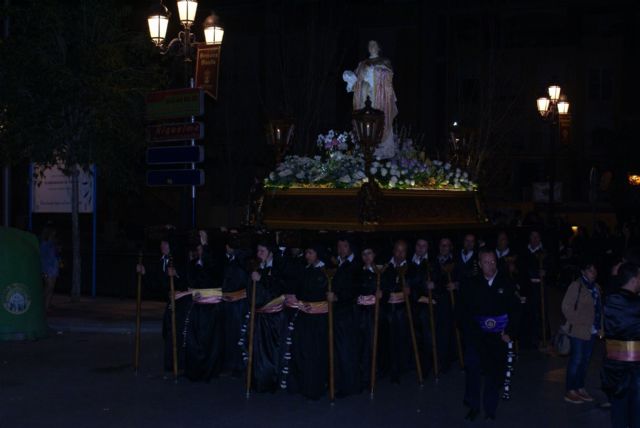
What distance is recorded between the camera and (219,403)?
9.76 meters

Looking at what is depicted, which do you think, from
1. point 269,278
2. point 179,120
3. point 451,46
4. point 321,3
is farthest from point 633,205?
point 269,278

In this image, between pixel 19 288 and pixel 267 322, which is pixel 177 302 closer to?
pixel 267 322

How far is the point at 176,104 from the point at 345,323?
6.04 metres

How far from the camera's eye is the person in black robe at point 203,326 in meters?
11.0

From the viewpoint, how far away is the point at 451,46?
39.5 meters

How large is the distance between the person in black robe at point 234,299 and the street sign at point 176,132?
3784 millimetres

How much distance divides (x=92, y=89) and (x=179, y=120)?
7.53ft

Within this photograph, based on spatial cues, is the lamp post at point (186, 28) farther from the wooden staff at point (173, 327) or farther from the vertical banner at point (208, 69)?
the wooden staff at point (173, 327)

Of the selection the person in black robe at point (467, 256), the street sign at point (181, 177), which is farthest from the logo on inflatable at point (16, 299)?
the person in black robe at point (467, 256)

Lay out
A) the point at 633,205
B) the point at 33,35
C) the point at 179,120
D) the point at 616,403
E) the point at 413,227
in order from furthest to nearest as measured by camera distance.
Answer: the point at 633,205
the point at 33,35
the point at 179,120
the point at 413,227
the point at 616,403

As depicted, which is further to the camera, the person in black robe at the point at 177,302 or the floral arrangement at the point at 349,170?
the floral arrangement at the point at 349,170

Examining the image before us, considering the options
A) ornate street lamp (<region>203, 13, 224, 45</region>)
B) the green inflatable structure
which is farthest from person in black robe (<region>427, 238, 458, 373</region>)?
the green inflatable structure

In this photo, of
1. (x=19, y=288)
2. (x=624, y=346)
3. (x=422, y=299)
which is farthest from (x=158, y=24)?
(x=624, y=346)

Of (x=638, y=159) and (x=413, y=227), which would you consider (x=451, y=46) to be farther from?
(x=413, y=227)
